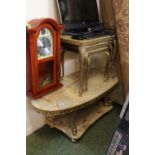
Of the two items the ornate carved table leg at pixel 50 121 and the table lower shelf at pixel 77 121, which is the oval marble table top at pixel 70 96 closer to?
the table lower shelf at pixel 77 121

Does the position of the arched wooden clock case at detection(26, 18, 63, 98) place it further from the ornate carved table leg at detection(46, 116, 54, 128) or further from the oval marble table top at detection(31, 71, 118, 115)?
the ornate carved table leg at detection(46, 116, 54, 128)

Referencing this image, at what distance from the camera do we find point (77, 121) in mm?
1944

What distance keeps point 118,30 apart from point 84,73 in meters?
0.51

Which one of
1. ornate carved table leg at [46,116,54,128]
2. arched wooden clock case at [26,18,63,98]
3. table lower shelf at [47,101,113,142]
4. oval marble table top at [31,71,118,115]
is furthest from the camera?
ornate carved table leg at [46,116,54,128]

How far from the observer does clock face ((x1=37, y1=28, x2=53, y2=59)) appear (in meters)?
1.54

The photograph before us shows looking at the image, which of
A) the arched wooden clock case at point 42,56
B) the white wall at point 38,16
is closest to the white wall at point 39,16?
the white wall at point 38,16

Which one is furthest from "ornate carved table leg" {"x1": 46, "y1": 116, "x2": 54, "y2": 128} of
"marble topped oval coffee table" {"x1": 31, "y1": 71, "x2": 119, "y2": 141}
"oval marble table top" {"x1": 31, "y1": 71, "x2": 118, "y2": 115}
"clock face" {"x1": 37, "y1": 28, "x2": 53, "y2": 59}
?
"clock face" {"x1": 37, "y1": 28, "x2": 53, "y2": 59}

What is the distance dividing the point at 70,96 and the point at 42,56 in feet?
1.33

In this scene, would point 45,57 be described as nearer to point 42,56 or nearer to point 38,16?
point 42,56

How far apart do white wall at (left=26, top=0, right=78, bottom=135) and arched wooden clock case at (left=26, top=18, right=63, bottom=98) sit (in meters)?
0.11
